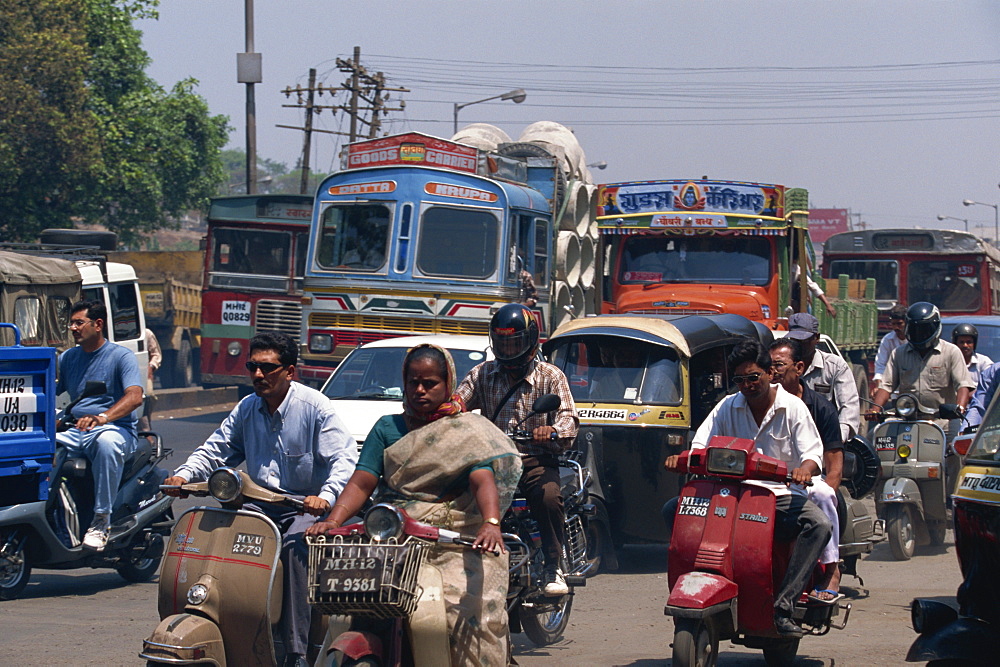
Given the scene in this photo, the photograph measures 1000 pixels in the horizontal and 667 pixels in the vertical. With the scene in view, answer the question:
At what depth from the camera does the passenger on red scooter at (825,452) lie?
6.05 metres

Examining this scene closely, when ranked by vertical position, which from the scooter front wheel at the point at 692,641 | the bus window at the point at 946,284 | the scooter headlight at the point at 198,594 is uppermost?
the bus window at the point at 946,284

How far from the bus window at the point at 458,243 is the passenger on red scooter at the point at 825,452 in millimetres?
8867

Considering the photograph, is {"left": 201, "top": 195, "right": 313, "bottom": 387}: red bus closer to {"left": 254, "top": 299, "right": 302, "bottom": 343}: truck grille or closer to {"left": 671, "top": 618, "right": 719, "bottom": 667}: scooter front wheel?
{"left": 254, "top": 299, "right": 302, "bottom": 343}: truck grille

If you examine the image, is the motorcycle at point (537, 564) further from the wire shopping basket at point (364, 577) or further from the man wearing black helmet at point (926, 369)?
the man wearing black helmet at point (926, 369)

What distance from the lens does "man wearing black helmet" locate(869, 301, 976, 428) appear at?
1045 centimetres

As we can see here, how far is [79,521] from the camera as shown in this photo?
8.19 meters

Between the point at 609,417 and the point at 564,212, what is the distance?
9288mm

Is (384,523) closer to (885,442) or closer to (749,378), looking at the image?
(749,378)

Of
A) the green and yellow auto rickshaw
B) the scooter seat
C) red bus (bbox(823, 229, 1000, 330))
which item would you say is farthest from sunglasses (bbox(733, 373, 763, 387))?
red bus (bbox(823, 229, 1000, 330))

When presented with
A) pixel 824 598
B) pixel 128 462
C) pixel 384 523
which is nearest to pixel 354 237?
pixel 128 462

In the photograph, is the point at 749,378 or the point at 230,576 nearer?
the point at 230,576

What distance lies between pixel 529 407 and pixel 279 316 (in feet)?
44.2

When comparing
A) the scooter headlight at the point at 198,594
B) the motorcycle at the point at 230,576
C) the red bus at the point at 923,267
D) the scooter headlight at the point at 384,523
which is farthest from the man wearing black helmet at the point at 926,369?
the red bus at the point at 923,267

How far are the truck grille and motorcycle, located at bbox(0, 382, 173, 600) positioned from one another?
1112 cm
